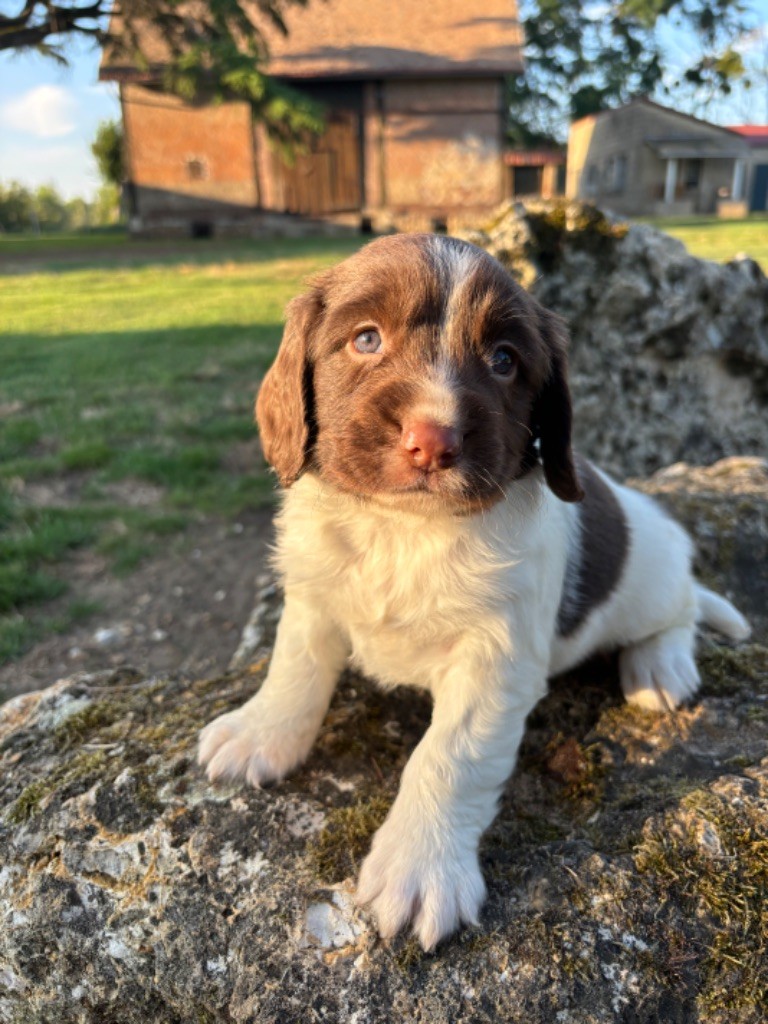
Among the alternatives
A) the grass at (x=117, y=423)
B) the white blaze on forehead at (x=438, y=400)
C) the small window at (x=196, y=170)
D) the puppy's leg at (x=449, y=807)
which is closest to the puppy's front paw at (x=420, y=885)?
the puppy's leg at (x=449, y=807)

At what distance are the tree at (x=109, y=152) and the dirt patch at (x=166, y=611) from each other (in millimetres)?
45757

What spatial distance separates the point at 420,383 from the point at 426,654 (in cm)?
74

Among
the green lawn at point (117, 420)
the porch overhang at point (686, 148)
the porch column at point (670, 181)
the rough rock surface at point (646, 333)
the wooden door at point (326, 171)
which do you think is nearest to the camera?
the rough rock surface at point (646, 333)

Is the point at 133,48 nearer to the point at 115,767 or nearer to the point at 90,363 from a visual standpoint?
the point at 90,363

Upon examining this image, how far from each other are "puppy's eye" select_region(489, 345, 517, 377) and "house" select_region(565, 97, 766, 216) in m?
41.5

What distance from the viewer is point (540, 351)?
215 centimetres

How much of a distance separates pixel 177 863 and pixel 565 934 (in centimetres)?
91

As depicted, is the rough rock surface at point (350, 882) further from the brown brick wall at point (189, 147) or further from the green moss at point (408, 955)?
the brown brick wall at point (189, 147)

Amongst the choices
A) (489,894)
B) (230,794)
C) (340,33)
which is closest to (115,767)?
(230,794)

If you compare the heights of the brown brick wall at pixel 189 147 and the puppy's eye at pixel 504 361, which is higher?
the brown brick wall at pixel 189 147

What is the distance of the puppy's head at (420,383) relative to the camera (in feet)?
5.91

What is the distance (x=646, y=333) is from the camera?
5.20 m

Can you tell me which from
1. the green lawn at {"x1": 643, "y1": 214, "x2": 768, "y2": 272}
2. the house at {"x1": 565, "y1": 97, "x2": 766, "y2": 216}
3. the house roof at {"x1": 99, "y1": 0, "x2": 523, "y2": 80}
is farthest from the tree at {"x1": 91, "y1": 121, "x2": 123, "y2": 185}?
the green lawn at {"x1": 643, "y1": 214, "x2": 768, "y2": 272}

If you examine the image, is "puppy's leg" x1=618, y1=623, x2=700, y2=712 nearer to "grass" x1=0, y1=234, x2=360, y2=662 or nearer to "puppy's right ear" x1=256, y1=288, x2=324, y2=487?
"puppy's right ear" x1=256, y1=288, x2=324, y2=487
